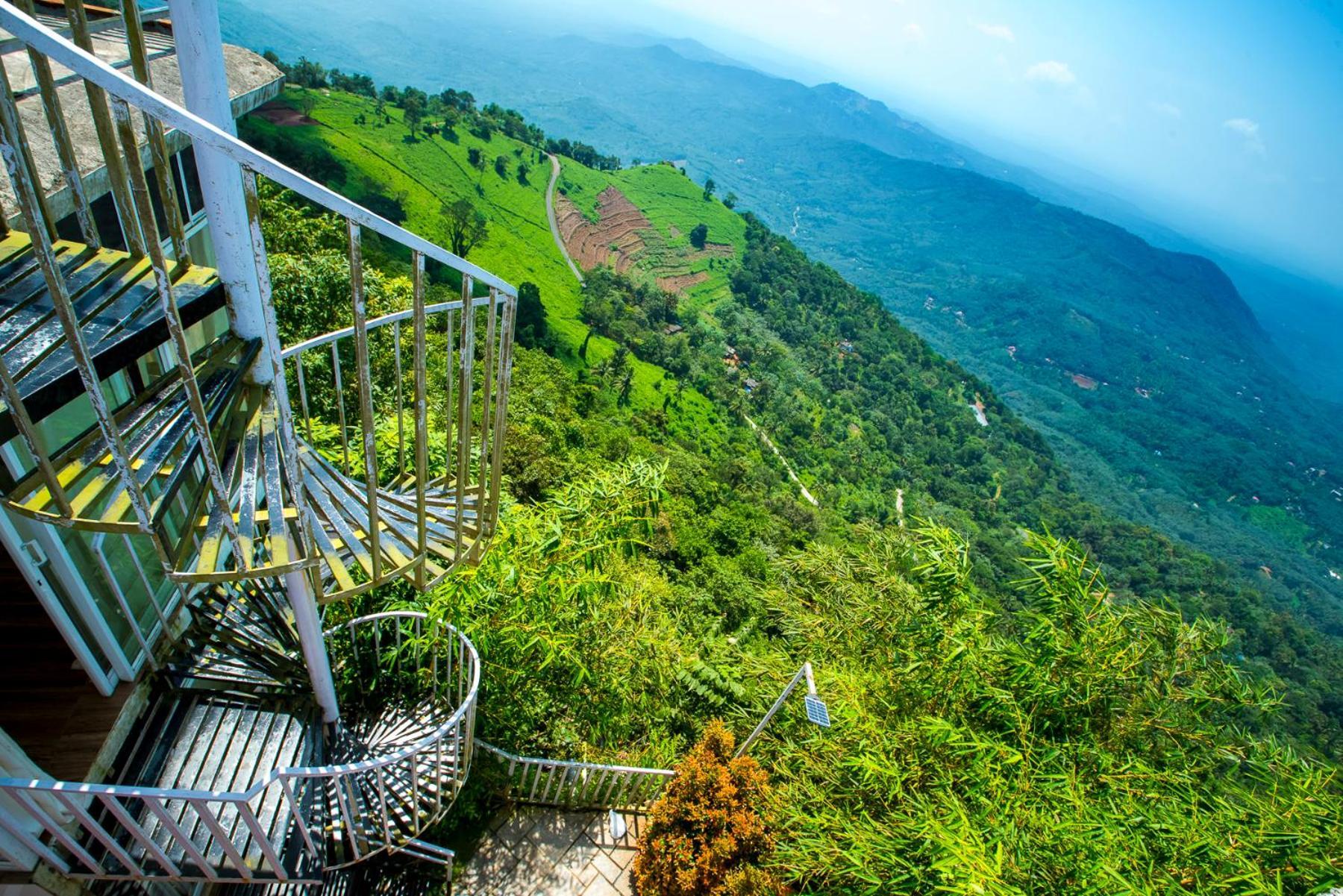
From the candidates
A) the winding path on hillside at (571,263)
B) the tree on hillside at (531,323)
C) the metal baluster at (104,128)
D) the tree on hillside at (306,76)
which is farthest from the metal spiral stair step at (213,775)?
the tree on hillside at (306,76)

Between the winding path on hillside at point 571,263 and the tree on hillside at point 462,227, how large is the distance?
1514 centimetres

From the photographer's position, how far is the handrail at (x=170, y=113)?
1.65 m

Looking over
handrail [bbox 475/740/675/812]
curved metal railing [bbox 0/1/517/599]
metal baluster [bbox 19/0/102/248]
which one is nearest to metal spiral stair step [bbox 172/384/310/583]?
curved metal railing [bbox 0/1/517/599]

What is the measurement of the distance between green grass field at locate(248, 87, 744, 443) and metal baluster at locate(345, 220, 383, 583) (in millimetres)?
40263

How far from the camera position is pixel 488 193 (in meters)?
66.1

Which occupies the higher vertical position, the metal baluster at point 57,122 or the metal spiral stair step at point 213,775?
the metal baluster at point 57,122

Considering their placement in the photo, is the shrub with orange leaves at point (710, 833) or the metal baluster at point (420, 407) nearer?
the metal baluster at point (420, 407)

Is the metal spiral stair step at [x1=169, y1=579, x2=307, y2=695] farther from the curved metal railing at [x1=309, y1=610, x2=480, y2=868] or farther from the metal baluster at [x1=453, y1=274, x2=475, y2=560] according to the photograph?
the metal baluster at [x1=453, y1=274, x2=475, y2=560]

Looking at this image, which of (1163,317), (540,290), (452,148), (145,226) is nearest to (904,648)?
(145,226)

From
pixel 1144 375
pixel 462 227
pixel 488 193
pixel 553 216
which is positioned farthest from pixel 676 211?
pixel 1144 375

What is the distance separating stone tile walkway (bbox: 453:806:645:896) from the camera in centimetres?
Answer: 553

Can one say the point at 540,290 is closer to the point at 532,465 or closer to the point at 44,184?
the point at 532,465

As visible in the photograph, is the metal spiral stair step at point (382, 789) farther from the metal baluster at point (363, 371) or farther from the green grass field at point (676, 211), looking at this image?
the green grass field at point (676, 211)

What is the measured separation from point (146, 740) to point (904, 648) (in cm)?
653
